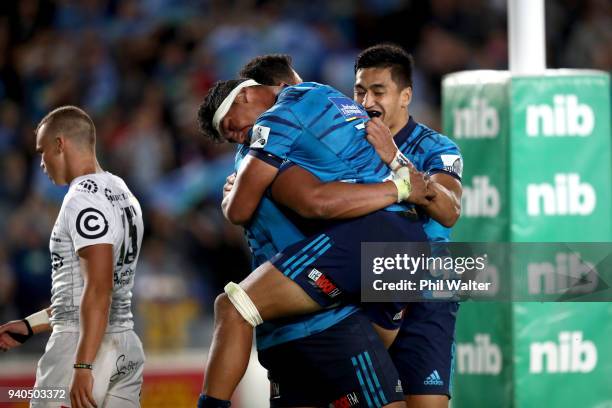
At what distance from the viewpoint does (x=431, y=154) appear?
5.15 m

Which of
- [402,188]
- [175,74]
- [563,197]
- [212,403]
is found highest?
[175,74]

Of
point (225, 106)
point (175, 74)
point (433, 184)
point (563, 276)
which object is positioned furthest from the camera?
point (175, 74)

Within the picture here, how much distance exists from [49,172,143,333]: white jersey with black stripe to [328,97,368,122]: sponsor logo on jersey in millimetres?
1091

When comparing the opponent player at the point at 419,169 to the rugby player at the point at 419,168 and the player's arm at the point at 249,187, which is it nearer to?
the rugby player at the point at 419,168

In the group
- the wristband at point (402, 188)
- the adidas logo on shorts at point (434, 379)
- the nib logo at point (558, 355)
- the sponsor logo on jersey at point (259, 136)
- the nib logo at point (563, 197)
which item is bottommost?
the adidas logo on shorts at point (434, 379)

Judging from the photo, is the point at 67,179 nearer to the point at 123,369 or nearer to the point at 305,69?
the point at 123,369

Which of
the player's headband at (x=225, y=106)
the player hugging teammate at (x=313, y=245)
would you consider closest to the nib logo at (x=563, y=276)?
the player hugging teammate at (x=313, y=245)

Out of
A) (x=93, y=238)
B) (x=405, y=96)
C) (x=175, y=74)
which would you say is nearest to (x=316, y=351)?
(x=93, y=238)

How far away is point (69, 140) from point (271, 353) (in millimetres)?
1321

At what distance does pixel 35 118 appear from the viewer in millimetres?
11320

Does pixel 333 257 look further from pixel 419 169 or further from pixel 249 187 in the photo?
pixel 419 169

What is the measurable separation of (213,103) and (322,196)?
2.73 feet

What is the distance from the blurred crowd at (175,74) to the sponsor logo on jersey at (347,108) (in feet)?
17.9

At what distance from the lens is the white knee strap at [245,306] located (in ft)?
13.3
